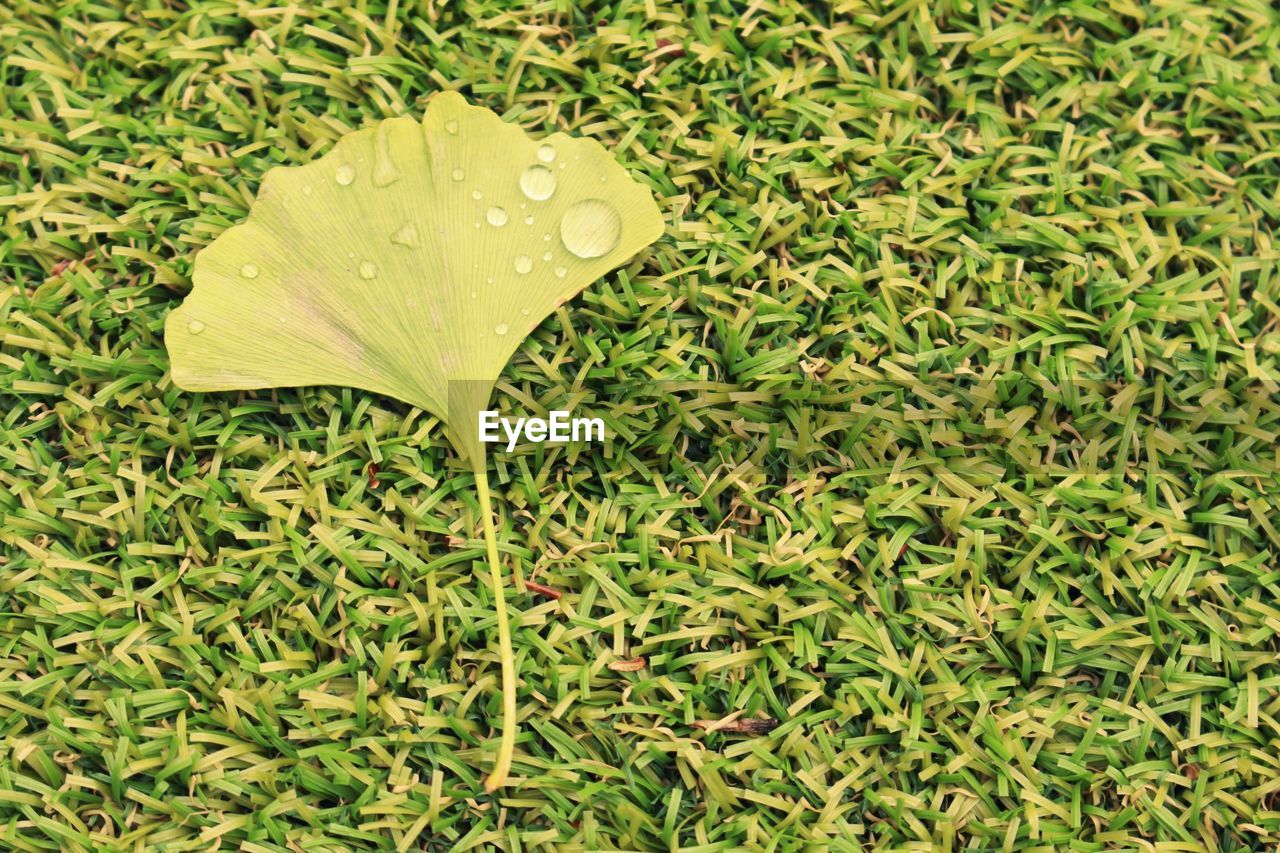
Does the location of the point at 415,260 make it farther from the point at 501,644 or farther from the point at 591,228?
the point at 501,644

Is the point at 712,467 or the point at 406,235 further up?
the point at 406,235

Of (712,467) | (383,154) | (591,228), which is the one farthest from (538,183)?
(712,467)

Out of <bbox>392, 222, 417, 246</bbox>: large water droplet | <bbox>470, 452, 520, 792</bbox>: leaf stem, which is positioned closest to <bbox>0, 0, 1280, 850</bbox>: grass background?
<bbox>470, 452, 520, 792</bbox>: leaf stem

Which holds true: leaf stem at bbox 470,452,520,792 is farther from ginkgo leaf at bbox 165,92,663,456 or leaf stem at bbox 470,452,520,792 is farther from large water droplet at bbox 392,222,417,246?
large water droplet at bbox 392,222,417,246

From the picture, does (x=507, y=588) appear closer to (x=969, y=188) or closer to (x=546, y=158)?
(x=546, y=158)

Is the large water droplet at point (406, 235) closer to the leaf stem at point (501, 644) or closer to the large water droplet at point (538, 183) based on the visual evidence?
the large water droplet at point (538, 183)

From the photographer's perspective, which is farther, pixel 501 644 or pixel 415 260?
pixel 415 260
